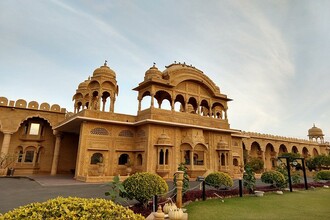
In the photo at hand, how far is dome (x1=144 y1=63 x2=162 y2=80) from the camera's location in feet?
66.8

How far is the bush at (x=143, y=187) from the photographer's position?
7691 millimetres

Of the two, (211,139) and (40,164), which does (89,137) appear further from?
(211,139)

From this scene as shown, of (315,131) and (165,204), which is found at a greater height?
(315,131)

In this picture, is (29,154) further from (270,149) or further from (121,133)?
(270,149)

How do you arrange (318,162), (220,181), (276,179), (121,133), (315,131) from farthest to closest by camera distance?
1. (315,131)
2. (318,162)
3. (121,133)
4. (276,179)
5. (220,181)

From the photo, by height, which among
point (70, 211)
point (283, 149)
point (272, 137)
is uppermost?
point (272, 137)

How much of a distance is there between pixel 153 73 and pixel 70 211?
59.6ft

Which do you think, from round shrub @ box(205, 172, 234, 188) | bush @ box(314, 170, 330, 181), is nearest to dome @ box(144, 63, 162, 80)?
round shrub @ box(205, 172, 234, 188)

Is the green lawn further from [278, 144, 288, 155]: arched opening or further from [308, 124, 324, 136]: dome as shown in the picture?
[308, 124, 324, 136]: dome

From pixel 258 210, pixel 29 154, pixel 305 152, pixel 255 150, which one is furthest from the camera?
pixel 305 152

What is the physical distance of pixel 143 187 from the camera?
7750 millimetres

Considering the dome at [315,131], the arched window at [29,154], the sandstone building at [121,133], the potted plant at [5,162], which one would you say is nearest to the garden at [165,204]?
the sandstone building at [121,133]

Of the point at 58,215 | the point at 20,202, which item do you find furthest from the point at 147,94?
the point at 58,215

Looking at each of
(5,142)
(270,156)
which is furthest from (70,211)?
(270,156)
